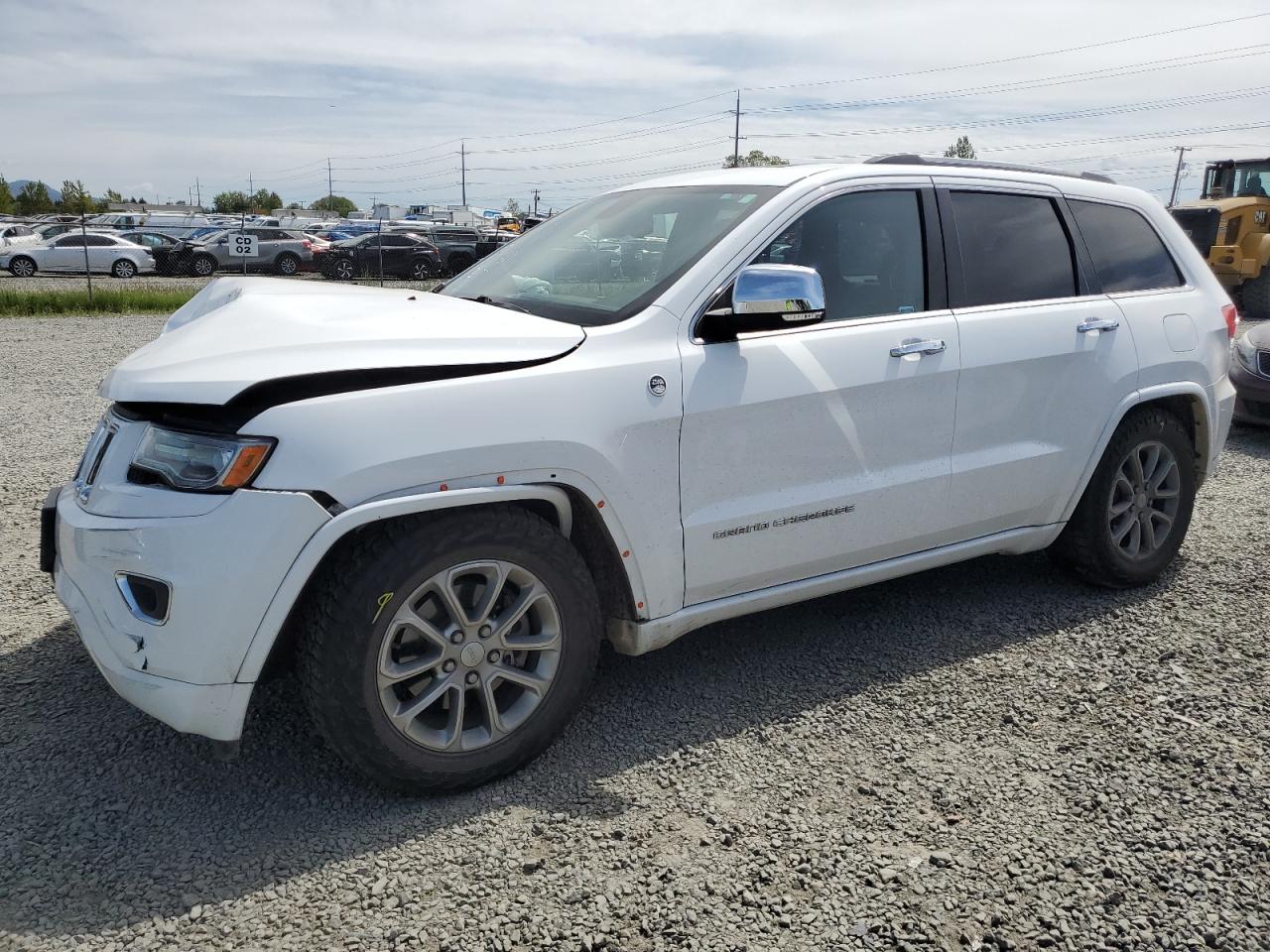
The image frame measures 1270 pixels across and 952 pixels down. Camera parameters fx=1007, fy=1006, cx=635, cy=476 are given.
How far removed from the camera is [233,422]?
2564mm

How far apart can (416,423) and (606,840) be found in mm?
1248

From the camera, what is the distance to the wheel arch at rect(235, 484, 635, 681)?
8.38 ft

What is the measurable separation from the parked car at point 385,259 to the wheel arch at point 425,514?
25874mm

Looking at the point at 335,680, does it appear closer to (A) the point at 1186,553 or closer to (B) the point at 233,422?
(B) the point at 233,422

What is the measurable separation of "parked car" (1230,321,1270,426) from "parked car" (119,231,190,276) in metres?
27.6

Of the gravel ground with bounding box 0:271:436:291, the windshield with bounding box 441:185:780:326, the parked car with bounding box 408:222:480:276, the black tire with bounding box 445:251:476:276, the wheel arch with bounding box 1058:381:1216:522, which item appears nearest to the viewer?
the windshield with bounding box 441:185:780:326

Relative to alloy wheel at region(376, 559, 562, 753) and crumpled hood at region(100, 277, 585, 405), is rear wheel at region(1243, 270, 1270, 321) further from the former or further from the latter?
alloy wheel at region(376, 559, 562, 753)

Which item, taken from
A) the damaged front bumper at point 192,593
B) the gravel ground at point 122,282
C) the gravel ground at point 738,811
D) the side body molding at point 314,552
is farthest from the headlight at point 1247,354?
the gravel ground at point 122,282

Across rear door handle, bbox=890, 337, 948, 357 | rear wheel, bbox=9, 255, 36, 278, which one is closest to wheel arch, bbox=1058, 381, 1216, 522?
rear door handle, bbox=890, 337, 948, 357

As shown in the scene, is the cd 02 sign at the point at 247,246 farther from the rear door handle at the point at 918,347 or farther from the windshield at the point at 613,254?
the rear door handle at the point at 918,347

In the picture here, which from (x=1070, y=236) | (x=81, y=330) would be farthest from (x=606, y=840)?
(x=81, y=330)

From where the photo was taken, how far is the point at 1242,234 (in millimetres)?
16188

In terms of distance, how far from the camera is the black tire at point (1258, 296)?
16.2 meters

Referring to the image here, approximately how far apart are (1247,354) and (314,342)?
7860 millimetres
